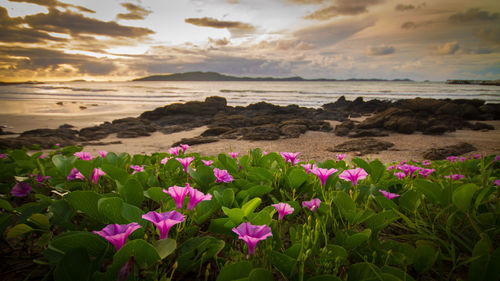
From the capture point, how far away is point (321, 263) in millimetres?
912

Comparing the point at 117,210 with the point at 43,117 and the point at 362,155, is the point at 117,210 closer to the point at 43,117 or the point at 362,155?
the point at 362,155

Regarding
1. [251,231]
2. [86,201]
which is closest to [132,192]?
[86,201]

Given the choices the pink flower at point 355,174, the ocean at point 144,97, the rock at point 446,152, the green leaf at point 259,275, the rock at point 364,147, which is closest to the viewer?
the green leaf at point 259,275

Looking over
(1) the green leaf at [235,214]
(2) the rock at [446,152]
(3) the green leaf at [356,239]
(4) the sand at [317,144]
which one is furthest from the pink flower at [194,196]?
(2) the rock at [446,152]

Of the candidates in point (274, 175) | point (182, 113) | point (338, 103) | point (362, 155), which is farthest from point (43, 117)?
point (338, 103)

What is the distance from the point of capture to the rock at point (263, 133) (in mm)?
9023

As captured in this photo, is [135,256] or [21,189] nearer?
[135,256]

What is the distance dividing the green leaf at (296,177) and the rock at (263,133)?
7.38 m

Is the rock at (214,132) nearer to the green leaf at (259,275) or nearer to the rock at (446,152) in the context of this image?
the rock at (446,152)

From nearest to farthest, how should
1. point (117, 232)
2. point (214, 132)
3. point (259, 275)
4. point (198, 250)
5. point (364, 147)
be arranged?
point (259, 275) → point (117, 232) → point (198, 250) → point (364, 147) → point (214, 132)

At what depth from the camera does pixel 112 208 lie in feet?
3.07

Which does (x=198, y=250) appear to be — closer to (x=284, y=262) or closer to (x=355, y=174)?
(x=284, y=262)

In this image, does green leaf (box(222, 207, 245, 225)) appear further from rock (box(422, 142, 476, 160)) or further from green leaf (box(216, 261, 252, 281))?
rock (box(422, 142, 476, 160))

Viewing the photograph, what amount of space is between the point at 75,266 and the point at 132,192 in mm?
460
